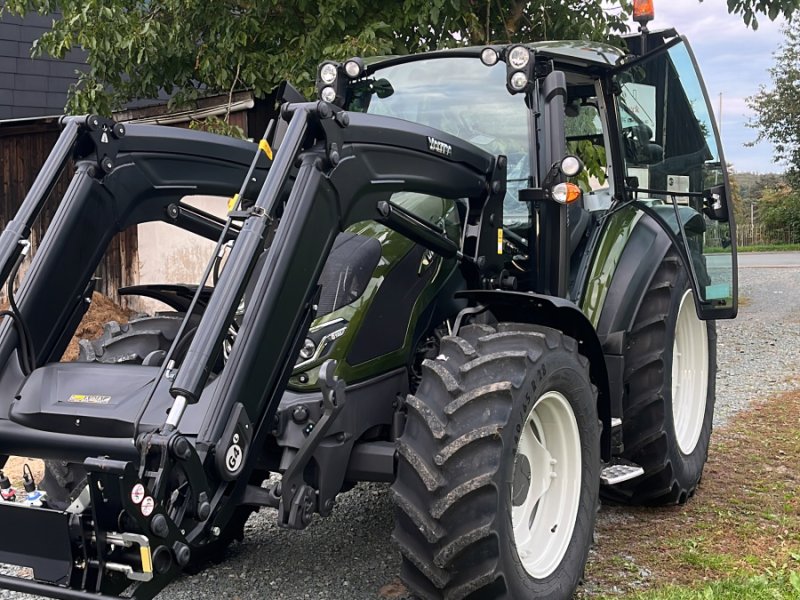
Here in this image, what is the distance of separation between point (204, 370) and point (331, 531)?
7.45ft

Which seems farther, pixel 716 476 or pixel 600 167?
pixel 716 476

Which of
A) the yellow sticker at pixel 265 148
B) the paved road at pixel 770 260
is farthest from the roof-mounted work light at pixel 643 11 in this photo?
the paved road at pixel 770 260

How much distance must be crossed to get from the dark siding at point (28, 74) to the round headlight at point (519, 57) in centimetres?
998

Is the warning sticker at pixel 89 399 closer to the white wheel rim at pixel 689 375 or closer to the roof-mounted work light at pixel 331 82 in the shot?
the roof-mounted work light at pixel 331 82

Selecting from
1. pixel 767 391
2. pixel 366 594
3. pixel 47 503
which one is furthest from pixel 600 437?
pixel 767 391

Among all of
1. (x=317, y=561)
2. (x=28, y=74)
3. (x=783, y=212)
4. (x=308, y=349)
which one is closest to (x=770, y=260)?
(x=783, y=212)

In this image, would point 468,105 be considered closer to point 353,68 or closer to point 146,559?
point 353,68

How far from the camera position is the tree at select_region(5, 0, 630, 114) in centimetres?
880

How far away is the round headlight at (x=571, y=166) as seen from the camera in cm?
395

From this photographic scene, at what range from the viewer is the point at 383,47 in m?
8.21

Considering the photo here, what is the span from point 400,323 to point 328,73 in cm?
166

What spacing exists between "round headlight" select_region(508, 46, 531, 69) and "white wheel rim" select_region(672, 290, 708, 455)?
1908 millimetres

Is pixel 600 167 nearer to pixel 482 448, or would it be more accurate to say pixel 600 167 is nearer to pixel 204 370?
pixel 482 448

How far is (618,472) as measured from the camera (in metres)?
4.48
